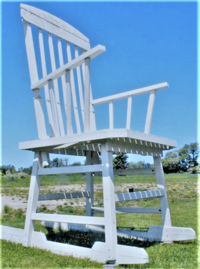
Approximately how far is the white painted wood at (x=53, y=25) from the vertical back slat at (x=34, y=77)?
0.08 metres

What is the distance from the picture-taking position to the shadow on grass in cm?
236

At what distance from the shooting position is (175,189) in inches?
183

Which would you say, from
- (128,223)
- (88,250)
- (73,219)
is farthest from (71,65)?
(128,223)

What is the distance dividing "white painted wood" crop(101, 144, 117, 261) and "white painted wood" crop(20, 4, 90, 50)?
1302mm

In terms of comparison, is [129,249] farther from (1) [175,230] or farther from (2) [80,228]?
(2) [80,228]

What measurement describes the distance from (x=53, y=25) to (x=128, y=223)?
2.65 metres

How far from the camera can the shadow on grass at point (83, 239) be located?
7.75 feet

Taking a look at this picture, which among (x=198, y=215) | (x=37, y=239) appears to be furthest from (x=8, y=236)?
(x=198, y=215)

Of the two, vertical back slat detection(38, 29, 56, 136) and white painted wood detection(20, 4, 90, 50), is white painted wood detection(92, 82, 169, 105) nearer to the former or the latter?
vertical back slat detection(38, 29, 56, 136)

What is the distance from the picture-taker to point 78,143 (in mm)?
1965

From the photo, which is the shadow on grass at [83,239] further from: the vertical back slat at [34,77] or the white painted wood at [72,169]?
the vertical back slat at [34,77]

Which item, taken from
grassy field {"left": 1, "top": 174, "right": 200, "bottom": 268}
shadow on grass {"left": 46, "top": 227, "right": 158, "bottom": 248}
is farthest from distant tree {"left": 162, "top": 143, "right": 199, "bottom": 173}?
shadow on grass {"left": 46, "top": 227, "right": 158, "bottom": 248}

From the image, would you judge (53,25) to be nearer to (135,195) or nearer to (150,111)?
(150,111)

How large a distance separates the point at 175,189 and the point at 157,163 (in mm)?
2491
